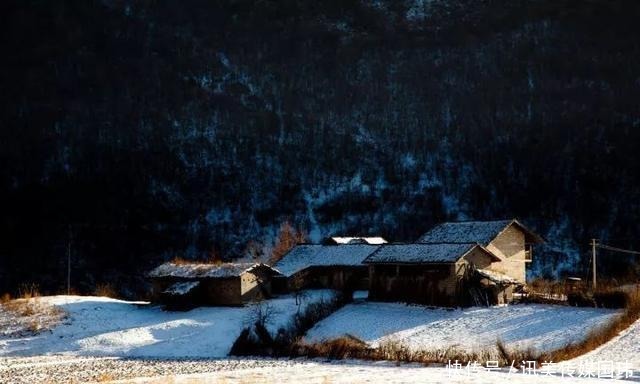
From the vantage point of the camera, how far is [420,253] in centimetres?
5500

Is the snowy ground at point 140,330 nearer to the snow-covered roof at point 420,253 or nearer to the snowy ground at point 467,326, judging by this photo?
the snowy ground at point 467,326

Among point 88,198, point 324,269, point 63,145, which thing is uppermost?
point 63,145

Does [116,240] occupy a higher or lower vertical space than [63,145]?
lower

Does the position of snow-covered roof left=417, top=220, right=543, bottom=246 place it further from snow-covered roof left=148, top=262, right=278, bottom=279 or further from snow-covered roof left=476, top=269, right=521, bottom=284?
snow-covered roof left=148, top=262, right=278, bottom=279

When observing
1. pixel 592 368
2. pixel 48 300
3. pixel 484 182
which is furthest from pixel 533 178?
pixel 592 368

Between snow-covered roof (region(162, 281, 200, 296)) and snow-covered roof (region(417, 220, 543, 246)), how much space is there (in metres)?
15.2

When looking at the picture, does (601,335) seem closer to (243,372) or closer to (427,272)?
(427,272)

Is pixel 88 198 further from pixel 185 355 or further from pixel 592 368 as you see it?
pixel 592 368

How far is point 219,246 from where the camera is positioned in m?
121

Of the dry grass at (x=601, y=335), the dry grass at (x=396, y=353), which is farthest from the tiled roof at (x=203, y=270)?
the dry grass at (x=601, y=335)

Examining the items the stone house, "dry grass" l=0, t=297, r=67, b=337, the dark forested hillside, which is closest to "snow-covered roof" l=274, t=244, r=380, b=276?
the stone house

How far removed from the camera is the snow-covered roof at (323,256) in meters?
62.6

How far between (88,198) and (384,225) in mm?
45372

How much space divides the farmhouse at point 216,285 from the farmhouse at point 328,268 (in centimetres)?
275
